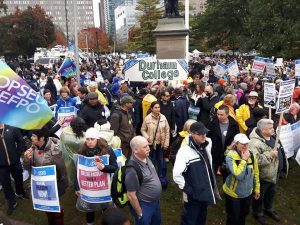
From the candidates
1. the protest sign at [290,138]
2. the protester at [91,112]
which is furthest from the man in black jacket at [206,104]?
the protester at [91,112]

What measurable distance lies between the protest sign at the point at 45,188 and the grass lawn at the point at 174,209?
43.1 inches

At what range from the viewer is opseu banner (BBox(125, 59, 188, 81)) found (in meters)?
9.75

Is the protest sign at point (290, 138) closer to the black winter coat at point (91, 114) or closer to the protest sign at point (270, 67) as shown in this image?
the black winter coat at point (91, 114)

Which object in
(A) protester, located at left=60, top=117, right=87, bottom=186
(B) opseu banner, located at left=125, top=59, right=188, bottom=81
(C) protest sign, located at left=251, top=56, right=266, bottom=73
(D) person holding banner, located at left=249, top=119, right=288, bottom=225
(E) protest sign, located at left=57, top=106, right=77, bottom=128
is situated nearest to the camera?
(D) person holding banner, located at left=249, top=119, right=288, bottom=225

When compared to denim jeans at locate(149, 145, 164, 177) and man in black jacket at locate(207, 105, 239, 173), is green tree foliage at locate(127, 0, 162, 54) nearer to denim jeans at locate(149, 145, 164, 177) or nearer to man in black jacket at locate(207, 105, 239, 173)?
denim jeans at locate(149, 145, 164, 177)

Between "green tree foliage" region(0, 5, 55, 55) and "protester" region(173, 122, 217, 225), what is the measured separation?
65458 millimetres

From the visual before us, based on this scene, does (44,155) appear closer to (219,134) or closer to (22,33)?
(219,134)

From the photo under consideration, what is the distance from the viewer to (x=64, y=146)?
5742 millimetres

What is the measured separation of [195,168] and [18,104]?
7.51ft

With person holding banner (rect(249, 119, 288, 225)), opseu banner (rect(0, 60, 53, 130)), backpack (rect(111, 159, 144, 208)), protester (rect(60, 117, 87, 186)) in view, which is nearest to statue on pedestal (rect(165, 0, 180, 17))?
person holding banner (rect(249, 119, 288, 225))

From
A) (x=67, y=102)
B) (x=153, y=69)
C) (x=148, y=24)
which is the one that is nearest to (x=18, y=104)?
(x=67, y=102)

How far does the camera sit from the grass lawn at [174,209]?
615 cm

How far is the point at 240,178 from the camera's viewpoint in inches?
194

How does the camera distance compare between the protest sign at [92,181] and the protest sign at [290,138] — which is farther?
the protest sign at [290,138]
